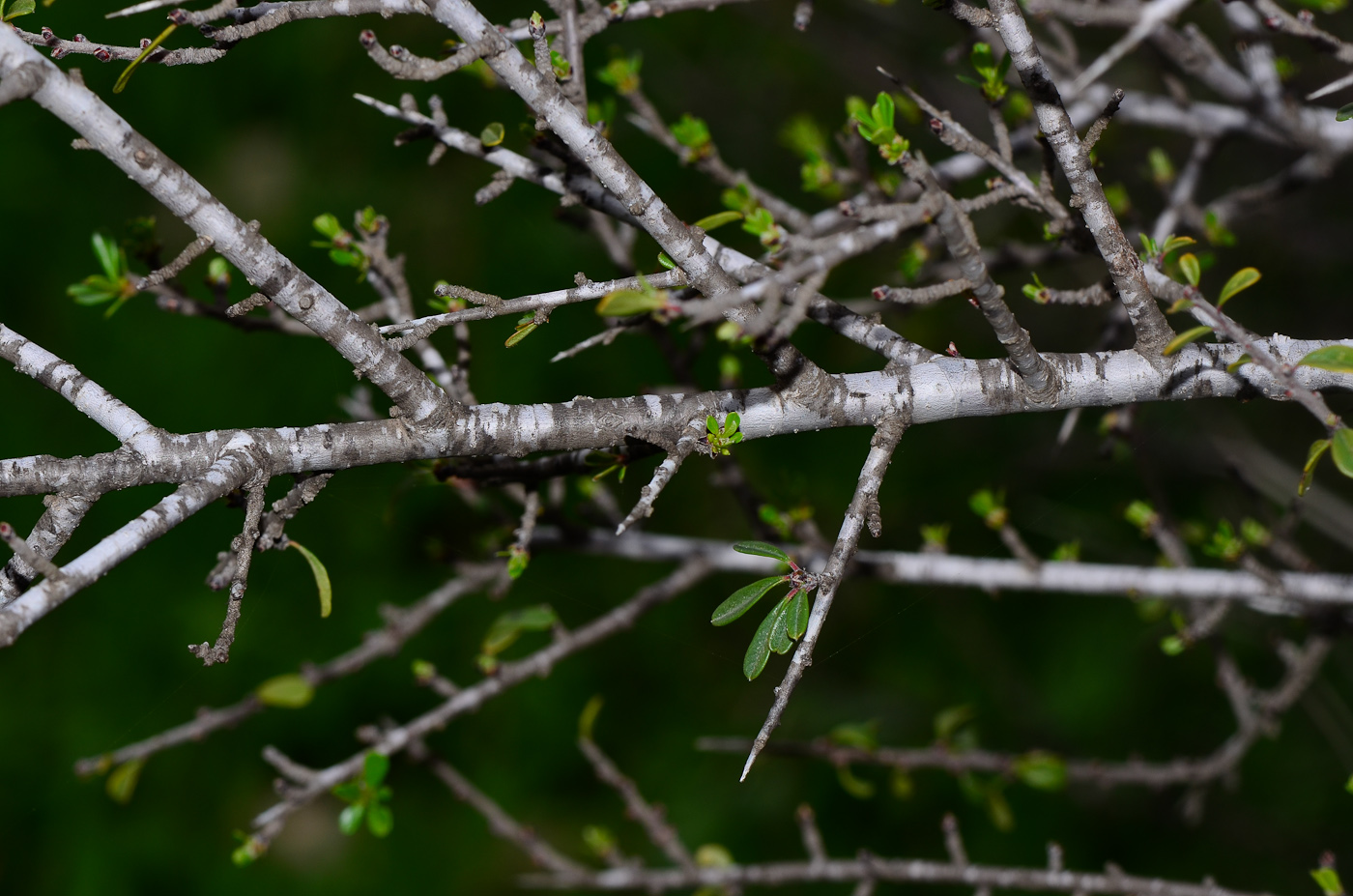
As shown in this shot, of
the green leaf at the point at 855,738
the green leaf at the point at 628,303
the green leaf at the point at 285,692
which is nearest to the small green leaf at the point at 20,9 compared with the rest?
the green leaf at the point at 628,303

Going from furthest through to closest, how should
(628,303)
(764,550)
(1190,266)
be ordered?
(1190,266) → (764,550) → (628,303)

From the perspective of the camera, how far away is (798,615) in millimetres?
1018

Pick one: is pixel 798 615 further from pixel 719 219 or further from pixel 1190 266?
pixel 1190 266

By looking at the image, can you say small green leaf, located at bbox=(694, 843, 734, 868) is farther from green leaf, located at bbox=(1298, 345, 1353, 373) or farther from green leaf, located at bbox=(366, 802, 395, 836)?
green leaf, located at bbox=(1298, 345, 1353, 373)

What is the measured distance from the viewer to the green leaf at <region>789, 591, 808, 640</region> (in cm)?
101

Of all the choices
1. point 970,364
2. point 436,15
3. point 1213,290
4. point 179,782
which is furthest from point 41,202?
point 1213,290

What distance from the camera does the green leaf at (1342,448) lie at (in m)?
0.91

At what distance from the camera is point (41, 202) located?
3.90 meters

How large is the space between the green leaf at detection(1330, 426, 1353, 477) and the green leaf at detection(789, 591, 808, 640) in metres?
0.54

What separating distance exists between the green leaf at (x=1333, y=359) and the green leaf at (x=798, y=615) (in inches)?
21.7

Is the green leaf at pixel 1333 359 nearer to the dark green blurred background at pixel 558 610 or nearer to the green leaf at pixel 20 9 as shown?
the green leaf at pixel 20 9

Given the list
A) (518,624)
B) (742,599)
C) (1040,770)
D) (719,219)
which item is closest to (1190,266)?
(719,219)

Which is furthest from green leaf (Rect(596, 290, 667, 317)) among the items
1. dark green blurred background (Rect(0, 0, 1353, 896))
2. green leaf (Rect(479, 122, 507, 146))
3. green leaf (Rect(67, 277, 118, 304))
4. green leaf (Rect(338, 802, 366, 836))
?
dark green blurred background (Rect(0, 0, 1353, 896))

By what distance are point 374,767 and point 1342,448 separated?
4.60 ft
